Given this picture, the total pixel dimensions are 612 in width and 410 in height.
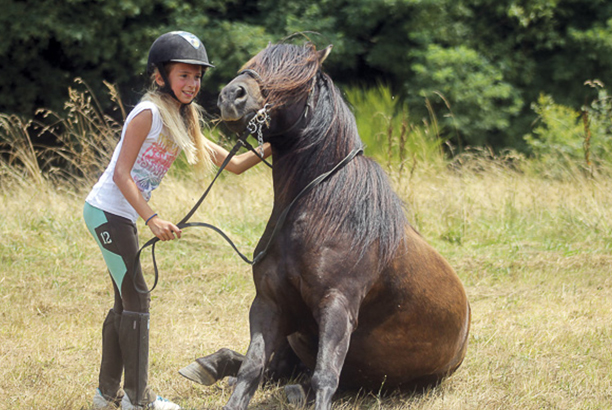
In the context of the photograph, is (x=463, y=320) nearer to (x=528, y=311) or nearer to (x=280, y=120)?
(x=280, y=120)

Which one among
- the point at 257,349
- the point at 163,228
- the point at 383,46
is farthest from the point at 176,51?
the point at 383,46

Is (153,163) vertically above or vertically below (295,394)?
above

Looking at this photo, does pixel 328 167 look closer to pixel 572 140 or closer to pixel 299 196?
pixel 299 196

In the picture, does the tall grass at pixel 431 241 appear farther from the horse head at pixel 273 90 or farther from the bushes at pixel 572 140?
the horse head at pixel 273 90

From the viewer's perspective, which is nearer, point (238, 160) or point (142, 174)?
point (142, 174)

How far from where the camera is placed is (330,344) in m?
2.80

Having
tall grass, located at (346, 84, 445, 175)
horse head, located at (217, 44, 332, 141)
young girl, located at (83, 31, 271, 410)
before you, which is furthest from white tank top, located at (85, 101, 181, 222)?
tall grass, located at (346, 84, 445, 175)

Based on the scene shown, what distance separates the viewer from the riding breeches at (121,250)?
321cm

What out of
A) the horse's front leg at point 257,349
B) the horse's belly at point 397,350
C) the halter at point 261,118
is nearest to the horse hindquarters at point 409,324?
the horse's belly at point 397,350

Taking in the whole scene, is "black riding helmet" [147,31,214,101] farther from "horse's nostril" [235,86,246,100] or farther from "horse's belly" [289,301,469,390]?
"horse's belly" [289,301,469,390]

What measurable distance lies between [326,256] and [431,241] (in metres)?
4.48

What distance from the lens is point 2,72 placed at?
12664mm

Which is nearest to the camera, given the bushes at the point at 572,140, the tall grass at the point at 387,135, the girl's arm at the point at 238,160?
the girl's arm at the point at 238,160

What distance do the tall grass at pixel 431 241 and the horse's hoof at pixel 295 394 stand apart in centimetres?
11
